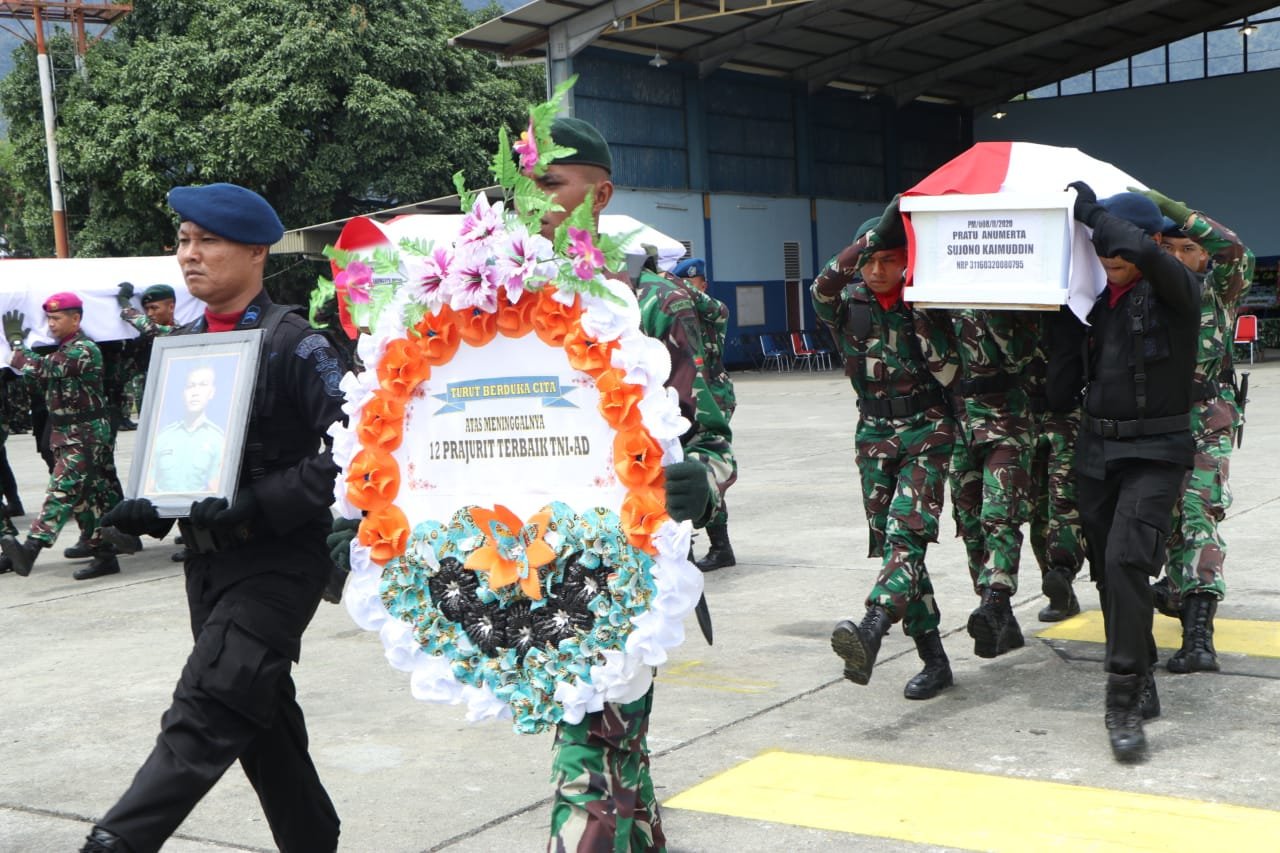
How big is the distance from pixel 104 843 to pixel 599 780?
1.13 m

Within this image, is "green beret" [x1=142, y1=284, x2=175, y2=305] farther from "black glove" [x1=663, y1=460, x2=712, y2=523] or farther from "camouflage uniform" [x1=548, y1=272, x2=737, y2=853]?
"black glove" [x1=663, y1=460, x2=712, y2=523]

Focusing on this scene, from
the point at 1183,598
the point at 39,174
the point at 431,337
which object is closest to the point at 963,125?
the point at 39,174

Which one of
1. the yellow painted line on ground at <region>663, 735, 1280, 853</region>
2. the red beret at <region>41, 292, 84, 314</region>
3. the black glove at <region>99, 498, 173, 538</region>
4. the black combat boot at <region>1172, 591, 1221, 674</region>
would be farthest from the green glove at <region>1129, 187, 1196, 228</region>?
the red beret at <region>41, 292, 84, 314</region>

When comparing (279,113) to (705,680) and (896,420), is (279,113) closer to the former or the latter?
(705,680)

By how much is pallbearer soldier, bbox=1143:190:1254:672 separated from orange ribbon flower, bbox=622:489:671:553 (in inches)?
142

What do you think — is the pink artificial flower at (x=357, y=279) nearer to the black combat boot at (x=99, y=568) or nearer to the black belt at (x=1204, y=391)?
the black belt at (x=1204, y=391)

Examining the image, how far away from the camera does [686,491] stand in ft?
9.95

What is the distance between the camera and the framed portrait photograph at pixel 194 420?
12.0 ft

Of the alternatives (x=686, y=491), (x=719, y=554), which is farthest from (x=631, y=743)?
(x=719, y=554)

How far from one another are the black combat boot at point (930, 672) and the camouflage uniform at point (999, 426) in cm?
42

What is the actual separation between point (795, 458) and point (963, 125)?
2808 cm

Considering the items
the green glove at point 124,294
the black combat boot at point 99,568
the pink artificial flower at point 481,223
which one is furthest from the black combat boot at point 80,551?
the pink artificial flower at point 481,223

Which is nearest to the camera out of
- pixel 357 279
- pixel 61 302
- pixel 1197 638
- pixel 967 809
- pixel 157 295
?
pixel 357 279

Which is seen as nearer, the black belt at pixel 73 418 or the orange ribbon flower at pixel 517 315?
the orange ribbon flower at pixel 517 315
